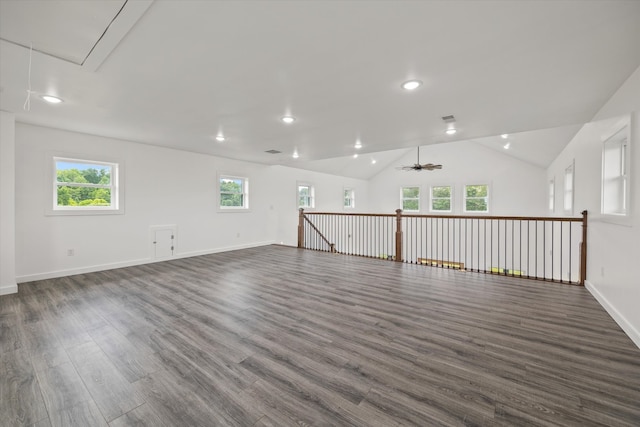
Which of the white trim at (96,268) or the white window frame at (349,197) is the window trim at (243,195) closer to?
the white trim at (96,268)

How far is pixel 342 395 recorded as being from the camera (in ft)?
5.64

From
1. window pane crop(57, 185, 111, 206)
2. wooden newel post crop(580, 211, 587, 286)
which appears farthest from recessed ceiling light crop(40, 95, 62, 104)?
wooden newel post crop(580, 211, 587, 286)

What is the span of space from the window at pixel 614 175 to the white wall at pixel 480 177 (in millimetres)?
6343

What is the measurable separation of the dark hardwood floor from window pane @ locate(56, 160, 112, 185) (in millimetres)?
1892

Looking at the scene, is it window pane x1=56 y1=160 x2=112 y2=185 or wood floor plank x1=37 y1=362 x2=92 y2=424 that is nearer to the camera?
wood floor plank x1=37 y1=362 x2=92 y2=424

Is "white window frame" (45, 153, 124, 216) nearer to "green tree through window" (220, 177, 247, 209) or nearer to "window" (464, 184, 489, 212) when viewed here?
"green tree through window" (220, 177, 247, 209)

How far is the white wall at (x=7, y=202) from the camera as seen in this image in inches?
143

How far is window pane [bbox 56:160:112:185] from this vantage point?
14.9 ft

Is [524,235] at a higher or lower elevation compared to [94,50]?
lower

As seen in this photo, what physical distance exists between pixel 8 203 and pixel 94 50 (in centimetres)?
316

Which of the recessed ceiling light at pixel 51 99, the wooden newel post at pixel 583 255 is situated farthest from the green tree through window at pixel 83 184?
the wooden newel post at pixel 583 255

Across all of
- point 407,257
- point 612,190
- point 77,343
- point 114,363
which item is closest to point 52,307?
point 77,343

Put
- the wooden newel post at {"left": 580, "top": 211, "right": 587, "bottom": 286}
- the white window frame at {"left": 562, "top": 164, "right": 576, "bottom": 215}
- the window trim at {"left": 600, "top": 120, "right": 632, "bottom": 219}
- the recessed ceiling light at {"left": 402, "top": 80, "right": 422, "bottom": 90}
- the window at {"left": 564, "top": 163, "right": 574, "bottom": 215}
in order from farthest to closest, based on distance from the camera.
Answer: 1. the window at {"left": 564, "top": 163, "right": 574, "bottom": 215}
2. the white window frame at {"left": 562, "top": 164, "right": 576, "bottom": 215}
3. the wooden newel post at {"left": 580, "top": 211, "right": 587, "bottom": 286}
4. the recessed ceiling light at {"left": 402, "top": 80, "right": 422, "bottom": 90}
5. the window trim at {"left": 600, "top": 120, "right": 632, "bottom": 219}

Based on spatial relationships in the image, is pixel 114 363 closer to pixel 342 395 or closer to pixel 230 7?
pixel 342 395
